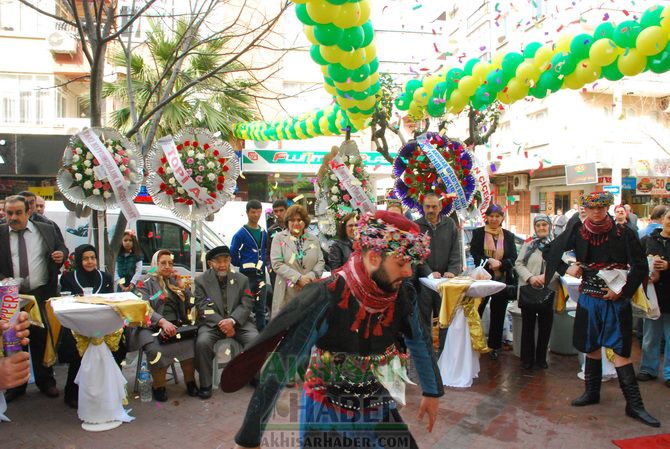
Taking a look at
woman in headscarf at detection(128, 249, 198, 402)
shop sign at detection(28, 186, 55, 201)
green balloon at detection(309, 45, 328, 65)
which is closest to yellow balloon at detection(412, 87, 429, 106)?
green balloon at detection(309, 45, 328, 65)

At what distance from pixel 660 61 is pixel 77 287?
659 cm

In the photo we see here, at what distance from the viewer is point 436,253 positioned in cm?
558

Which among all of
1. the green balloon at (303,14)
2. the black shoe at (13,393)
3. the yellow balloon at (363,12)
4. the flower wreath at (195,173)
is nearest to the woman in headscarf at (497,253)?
the yellow balloon at (363,12)

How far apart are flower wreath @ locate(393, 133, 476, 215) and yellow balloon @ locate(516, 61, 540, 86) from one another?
1452 mm

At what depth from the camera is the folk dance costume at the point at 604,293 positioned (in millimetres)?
4332

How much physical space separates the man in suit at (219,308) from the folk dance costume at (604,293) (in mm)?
3231

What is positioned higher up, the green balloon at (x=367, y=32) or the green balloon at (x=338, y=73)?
the green balloon at (x=367, y=32)

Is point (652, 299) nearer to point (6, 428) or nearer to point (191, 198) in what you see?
point (191, 198)

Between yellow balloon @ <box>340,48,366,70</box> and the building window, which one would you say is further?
the building window

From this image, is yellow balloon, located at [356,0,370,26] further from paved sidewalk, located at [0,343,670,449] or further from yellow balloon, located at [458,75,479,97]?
paved sidewalk, located at [0,343,670,449]

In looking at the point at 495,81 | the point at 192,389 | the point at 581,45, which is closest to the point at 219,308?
the point at 192,389

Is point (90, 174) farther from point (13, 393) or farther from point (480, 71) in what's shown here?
point (480, 71)

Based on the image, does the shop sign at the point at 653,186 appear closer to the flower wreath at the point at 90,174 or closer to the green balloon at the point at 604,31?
the green balloon at the point at 604,31

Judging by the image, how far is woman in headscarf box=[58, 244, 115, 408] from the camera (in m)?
4.70
